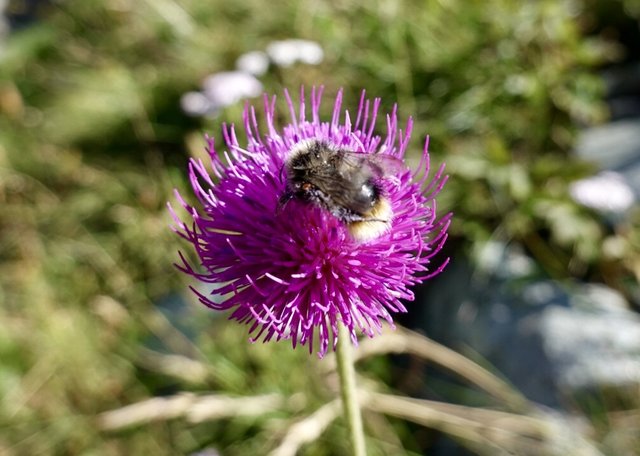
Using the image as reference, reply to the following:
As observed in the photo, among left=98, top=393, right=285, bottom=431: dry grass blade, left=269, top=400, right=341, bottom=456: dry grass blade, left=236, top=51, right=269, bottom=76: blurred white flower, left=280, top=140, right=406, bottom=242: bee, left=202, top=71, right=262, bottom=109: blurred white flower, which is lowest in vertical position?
left=269, top=400, right=341, bottom=456: dry grass blade

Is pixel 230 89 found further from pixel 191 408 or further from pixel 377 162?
pixel 377 162

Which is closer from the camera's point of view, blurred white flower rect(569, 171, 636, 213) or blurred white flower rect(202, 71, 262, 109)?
blurred white flower rect(569, 171, 636, 213)

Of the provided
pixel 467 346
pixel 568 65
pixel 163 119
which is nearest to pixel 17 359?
pixel 163 119

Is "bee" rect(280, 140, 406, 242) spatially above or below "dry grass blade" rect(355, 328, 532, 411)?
above

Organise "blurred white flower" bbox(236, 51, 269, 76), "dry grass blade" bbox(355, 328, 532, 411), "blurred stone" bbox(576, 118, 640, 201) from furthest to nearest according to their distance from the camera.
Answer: "blurred white flower" bbox(236, 51, 269, 76)
"blurred stone" bbox(576, 118, 640, 201)
"dry grass blade" bbox(355, 328, 532, 411)

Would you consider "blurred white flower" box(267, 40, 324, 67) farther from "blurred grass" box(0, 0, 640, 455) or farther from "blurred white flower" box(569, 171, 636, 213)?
"blurred white flower" box(569, 171, 636, 213)

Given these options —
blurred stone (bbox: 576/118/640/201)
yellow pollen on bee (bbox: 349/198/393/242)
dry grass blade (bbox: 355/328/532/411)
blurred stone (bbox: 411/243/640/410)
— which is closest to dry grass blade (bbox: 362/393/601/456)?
dry grass blade (bbox: 355/328/532/411)
